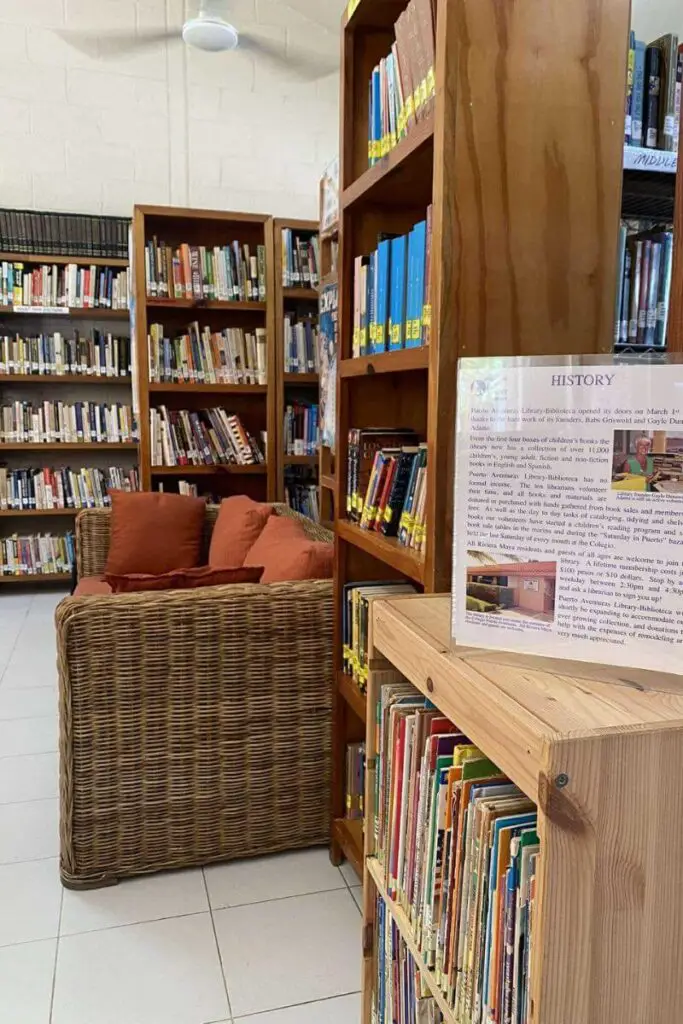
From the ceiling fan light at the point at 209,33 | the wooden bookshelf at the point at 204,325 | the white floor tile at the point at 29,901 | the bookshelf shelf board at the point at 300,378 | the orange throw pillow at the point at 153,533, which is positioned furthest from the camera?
the bookshelf shelf board at the point at 300,378

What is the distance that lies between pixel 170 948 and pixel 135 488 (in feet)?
11.6

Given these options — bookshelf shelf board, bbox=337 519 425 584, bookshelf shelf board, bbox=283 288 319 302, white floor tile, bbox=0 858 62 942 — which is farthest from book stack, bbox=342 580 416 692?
bookshelf shelf board, bbox=283 288 319 302

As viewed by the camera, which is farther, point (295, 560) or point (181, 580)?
point (295, 560)

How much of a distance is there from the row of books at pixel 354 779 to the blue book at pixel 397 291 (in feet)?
3.40

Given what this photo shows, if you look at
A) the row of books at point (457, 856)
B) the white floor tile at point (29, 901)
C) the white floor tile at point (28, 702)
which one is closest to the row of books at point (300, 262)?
the white floor tile at point (28, 702)

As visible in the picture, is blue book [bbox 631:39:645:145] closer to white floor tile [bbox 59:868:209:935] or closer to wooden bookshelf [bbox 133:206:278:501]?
wooden bookshelf [bbox 133:206:278:501]

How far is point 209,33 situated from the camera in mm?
3711

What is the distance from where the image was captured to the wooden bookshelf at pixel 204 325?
384 centimetres

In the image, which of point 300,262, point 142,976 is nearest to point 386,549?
point 142,976

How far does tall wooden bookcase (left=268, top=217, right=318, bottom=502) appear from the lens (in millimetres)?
4035

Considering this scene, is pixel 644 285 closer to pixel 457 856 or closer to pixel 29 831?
pixel 457 856

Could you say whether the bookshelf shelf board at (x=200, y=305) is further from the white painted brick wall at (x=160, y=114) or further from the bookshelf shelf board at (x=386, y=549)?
the bookshelf shelf board at (x=386, y=549)

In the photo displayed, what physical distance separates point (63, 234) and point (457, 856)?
4591 mm

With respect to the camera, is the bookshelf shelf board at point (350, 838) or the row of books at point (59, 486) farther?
the row of books at point (59, 486)
